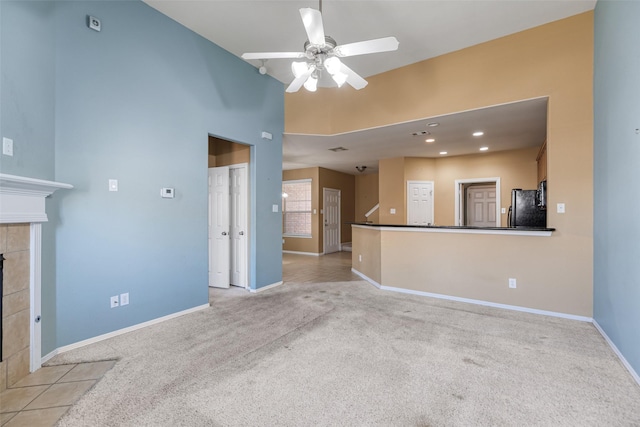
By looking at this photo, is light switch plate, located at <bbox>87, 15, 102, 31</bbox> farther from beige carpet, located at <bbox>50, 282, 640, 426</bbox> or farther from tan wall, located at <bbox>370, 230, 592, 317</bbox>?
tan wall, located at <bbox>370, 230, 592, 317</bbox>

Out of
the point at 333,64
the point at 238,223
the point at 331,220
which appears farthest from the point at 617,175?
the point at 331,220

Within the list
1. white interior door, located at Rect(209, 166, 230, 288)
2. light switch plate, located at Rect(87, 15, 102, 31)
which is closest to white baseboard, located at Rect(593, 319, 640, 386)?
white interior door, located at Rect(209, 166, 230, 288)

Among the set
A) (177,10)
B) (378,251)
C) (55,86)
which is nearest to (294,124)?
(177,10)

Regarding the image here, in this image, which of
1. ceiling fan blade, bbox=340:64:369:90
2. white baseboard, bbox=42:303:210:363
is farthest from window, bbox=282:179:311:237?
ceiling fan blade, bbox=340:64:369:90

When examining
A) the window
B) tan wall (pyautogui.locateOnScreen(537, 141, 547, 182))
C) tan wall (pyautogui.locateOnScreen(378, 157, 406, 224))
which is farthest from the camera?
the window

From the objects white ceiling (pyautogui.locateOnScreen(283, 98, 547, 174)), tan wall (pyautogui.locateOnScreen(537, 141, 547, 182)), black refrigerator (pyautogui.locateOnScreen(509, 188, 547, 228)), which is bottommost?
black refrigerator (pyautogui.locateOnScreen(509, 188, 547, 228))

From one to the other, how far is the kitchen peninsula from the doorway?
212cm

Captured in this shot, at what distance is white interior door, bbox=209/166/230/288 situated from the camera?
452 cm

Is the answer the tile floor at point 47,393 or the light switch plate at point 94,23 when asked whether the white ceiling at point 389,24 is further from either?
the tile floor at point 47,393

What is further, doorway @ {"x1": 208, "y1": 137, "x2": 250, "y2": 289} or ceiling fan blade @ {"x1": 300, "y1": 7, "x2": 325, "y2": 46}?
doorway @ {"x1": 208, "y1": 137, "x2": 250, "y2": 289}

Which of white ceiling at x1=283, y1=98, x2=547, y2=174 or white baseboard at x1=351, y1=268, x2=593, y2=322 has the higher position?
white ceiling at x1=283, y1=98, x2=547, y2=174

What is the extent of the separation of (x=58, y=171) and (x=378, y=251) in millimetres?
3916

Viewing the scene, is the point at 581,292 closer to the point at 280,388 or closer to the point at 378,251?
the point at 378,251

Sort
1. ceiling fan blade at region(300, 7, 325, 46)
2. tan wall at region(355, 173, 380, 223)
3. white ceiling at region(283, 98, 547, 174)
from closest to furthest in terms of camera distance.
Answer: ceiling fan blade at region(300, 7, 325, 46), white ceiling at region(283, 98, 547, 174), tan wall at region(355, 173, 380, 223)
